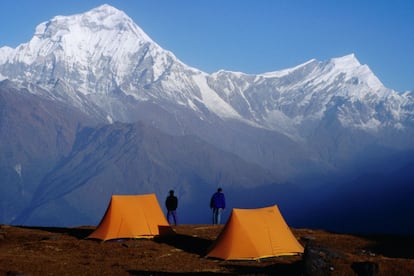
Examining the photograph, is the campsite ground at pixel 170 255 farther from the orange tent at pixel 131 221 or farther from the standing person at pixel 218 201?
the standing person at pixel 218 201

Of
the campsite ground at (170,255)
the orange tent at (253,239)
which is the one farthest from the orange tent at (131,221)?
the orange tent at (253,239)

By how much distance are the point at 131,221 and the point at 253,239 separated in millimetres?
10339

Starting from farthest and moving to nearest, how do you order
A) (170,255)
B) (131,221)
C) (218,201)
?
(218,201), (131,221), (170,255)

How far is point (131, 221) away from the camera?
156 ft

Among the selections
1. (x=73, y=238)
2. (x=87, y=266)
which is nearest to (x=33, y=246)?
(x=73, y=238)

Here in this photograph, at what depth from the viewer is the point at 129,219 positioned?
157ft

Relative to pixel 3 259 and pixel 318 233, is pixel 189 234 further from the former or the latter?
pixel 3 259

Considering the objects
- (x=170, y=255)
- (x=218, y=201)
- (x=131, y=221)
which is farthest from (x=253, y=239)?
(x=218, y=201)

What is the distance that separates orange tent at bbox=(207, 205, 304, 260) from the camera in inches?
1585

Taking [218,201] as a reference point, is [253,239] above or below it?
below

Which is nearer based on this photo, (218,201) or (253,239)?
(253,239)

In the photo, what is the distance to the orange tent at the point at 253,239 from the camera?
132 ft

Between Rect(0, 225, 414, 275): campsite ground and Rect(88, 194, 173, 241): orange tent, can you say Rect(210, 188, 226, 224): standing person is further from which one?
Rect(88, 194, 173, 241): orange tent

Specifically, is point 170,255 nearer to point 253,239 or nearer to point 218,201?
point 253,239
